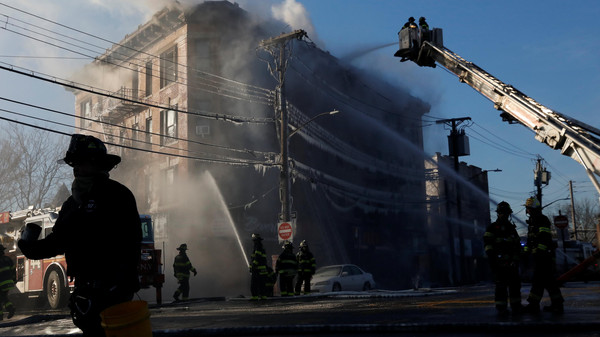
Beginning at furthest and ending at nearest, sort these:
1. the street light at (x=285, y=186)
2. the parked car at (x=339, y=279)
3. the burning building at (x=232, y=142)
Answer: the burning building at (x=232, y=142), the street light at (x=285, y=186), the parked car at (x=339, y=279)

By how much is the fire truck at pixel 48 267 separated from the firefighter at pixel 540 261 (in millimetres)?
10861

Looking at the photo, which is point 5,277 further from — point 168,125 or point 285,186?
point 168,125

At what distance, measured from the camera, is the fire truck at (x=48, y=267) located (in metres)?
17.2

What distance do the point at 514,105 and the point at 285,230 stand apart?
996 centimetres

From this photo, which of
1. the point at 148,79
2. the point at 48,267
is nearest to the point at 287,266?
the point at 48,267

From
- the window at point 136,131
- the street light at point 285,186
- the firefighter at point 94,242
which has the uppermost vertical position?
the window at point 136,131

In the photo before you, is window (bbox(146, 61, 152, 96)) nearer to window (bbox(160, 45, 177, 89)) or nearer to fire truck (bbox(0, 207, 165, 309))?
window (bbox(160, 45, 177, 89))

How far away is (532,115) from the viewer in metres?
13.7

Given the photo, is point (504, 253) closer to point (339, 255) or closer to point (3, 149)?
point (339, 255)

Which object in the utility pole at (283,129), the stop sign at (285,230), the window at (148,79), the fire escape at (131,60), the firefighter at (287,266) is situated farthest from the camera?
the window at (148,79)

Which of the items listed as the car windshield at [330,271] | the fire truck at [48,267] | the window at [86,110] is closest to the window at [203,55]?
the window at [86,110]

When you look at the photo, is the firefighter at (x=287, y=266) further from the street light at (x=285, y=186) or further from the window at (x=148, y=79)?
the window at (x=148, y=79)

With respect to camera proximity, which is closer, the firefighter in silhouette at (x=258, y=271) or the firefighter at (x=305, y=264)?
the firefighter in silhouette at (x=258, y=271)

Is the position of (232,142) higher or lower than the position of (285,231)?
higher
